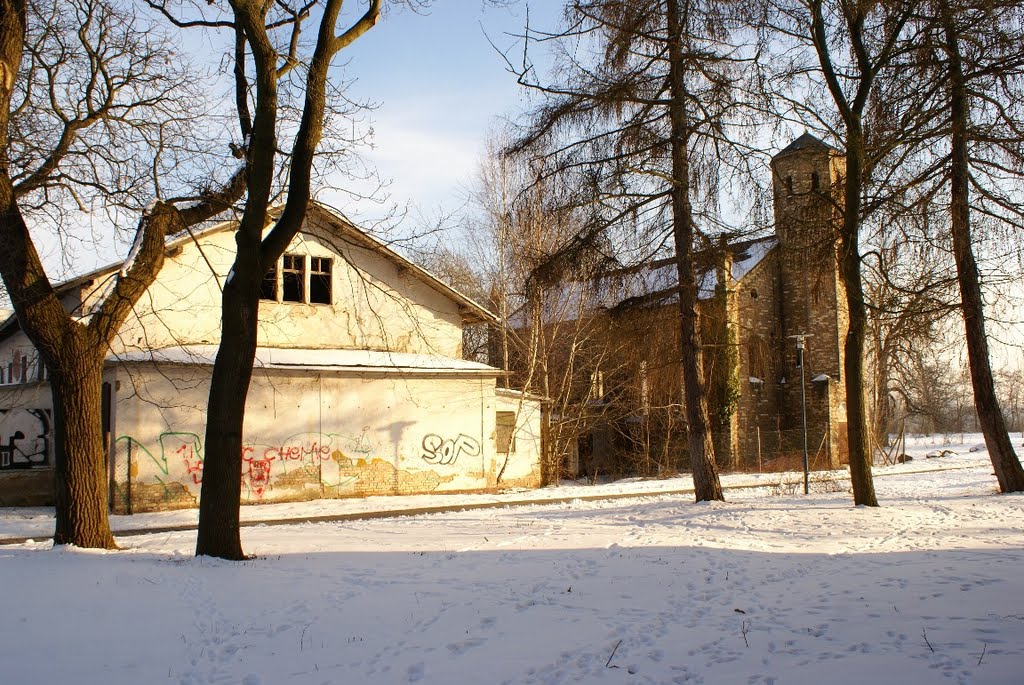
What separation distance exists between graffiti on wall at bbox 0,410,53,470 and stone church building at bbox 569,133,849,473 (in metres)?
14.4

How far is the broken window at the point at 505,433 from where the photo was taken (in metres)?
25.9

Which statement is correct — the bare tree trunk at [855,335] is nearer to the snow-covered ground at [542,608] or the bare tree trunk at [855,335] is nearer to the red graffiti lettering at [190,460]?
the snow-covered ground at [542,608]

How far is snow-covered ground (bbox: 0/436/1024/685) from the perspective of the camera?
5742mm

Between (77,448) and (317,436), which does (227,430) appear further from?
(317,436)

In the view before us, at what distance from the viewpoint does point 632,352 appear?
17.0 meters

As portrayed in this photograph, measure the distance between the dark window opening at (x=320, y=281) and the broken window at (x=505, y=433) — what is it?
6305 millimetres

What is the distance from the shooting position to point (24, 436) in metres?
20.9

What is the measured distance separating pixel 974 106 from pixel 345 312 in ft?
52.4

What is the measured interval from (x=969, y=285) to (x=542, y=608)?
1268 cm

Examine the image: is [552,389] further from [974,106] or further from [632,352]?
[974,106]

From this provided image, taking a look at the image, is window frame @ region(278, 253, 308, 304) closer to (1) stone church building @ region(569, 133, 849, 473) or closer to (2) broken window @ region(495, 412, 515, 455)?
(2) broken window @ region(495, 412, 515, 455)

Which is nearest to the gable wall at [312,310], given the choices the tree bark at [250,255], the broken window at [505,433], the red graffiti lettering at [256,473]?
the broken window at [505,433]

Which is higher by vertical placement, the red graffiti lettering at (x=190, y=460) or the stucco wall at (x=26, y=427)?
the stucco wall at (x=26, y=427)

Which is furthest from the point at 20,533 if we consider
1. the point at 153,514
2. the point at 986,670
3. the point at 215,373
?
the point at 986,670
